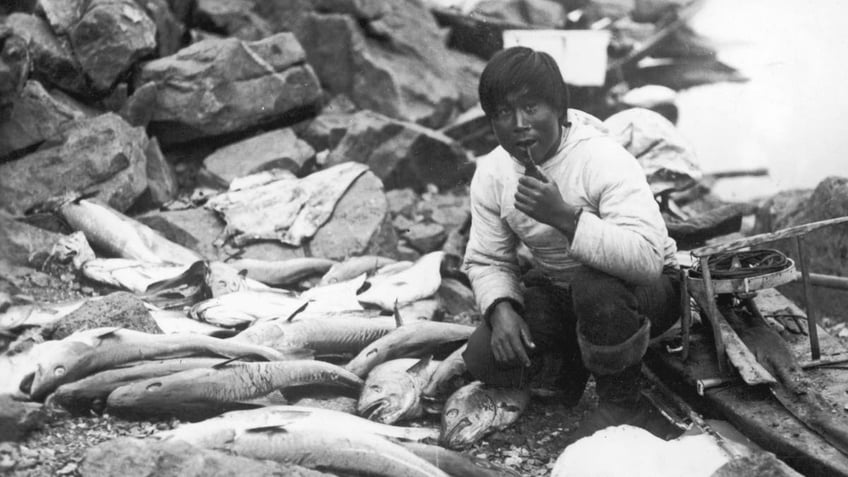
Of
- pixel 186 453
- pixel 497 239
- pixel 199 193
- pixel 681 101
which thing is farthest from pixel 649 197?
pixel 681 101

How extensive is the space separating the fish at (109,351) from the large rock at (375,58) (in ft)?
15.2

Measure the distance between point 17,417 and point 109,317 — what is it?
3.13 ft

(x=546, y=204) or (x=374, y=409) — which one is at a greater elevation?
(x=546, y=204)

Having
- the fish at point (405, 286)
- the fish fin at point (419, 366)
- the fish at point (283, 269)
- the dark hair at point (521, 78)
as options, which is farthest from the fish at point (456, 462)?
the fish at point (283, 269)

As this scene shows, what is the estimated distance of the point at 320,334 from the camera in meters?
5.11

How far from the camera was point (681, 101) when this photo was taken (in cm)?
1055

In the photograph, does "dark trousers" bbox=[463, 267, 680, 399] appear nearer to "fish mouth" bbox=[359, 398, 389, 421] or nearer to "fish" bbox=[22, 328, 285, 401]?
"fish mouth" bbox=[359, 398, 389, 421]

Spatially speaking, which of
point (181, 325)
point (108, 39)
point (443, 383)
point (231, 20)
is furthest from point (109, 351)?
point (231, 20)

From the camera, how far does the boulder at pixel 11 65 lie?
6.47m

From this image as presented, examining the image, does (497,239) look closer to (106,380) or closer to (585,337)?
(585,337)

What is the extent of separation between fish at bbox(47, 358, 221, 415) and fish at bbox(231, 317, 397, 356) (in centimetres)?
54

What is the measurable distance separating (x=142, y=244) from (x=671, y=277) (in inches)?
152

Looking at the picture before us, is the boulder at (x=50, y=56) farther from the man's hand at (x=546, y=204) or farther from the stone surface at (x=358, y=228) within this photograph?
the man's hand at (x=546, y=204)

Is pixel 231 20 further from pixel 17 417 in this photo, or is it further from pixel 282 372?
pixel 17 417
